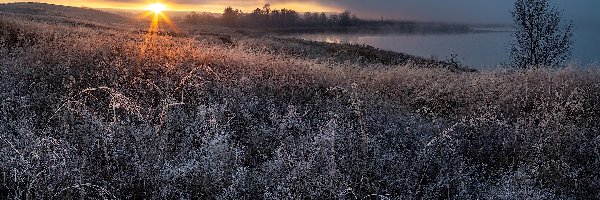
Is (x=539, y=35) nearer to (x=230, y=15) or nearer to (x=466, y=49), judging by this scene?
(x=466, y=49)

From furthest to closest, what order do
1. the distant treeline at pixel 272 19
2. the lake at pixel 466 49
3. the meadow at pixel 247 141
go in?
the distant treeline at pixel 272 19 → the lake at pixel 466 49 → the meadow at pixel 247 141

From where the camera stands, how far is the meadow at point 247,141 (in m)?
4.11

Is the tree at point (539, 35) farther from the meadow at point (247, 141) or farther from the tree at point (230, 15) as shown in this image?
the tree at point (230, 15)

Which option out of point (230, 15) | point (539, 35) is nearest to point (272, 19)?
point (230, 15)

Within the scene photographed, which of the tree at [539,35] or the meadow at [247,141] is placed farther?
the tree at [539,35]

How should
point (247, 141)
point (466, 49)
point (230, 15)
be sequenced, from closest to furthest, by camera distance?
1. point (247, 141)
2. point (466, 49)
3. point (230, 15)

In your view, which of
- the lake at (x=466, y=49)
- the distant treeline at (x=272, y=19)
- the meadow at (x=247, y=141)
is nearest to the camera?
the meadow at (x=247, y=141)

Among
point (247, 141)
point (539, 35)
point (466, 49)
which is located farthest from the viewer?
point (466, 49)

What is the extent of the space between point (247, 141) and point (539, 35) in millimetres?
23924

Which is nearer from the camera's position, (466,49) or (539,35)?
(539,35)

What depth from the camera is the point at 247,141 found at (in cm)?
525

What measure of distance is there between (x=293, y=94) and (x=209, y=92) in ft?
5.17

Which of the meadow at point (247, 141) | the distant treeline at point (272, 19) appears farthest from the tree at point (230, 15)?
the meadow at point (247, 141)

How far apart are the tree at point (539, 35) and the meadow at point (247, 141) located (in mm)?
17059
